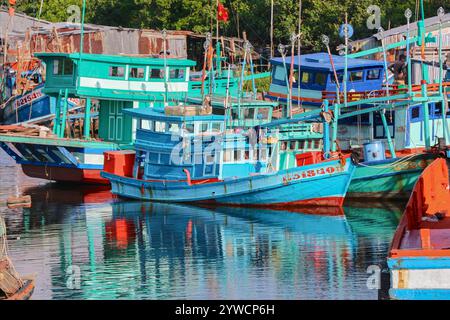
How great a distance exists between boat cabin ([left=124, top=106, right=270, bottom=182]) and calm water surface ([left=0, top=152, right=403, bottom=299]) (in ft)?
4.67

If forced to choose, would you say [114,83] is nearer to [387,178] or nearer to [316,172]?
[316,172]

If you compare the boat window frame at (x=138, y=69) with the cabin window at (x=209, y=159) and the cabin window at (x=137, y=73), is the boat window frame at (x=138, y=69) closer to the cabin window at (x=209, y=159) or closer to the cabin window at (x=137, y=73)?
the cabin window at (x=137, y=73)

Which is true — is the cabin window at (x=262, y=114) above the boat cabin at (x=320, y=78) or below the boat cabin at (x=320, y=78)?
below

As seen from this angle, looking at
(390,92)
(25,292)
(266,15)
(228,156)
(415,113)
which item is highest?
(266,15)

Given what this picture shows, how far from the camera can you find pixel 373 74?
52281 mm

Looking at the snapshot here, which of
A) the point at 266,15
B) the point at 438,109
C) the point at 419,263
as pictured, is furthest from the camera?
the point at 266,15

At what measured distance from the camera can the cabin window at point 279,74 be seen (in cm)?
5453

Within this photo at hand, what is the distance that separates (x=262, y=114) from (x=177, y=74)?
6.84 meters

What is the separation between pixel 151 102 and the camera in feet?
172

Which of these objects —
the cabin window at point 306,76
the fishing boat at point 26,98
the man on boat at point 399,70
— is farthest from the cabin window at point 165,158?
the fishing boat at point 26,98

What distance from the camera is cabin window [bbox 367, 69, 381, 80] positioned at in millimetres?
52175

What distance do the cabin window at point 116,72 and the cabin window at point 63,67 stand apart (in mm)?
1700

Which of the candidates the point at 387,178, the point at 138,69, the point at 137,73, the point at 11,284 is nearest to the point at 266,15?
the point at 138,69

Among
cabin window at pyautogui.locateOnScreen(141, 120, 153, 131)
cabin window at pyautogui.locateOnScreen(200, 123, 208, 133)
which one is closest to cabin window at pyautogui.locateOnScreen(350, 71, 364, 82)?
cabin window at pyautogui.locateOnScreen(200, 123, 208, 133)
